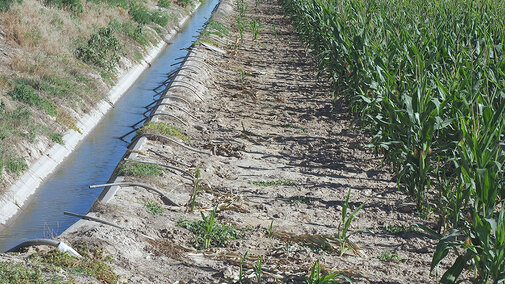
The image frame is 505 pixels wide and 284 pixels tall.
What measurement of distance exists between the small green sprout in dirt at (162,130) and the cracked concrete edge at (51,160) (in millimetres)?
1411

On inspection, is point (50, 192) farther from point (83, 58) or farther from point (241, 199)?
point (83, 58)

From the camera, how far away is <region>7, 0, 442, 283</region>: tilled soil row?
24.1 ft

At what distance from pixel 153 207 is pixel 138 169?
122 centimetres

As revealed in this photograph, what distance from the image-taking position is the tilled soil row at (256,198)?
735 cm

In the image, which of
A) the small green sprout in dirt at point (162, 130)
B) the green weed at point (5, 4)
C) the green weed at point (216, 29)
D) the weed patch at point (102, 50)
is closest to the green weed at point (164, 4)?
the green weed at point (216, 29)

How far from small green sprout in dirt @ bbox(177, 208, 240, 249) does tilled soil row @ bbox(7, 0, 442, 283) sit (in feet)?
0.08

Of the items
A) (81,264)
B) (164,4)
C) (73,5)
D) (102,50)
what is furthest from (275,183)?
(164,4)

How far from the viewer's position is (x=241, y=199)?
9.54 metres

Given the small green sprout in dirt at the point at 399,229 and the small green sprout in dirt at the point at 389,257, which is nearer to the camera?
the small green sprout in dirt at the point at 389,257

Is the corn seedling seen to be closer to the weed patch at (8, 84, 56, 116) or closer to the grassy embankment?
the grassy embankment

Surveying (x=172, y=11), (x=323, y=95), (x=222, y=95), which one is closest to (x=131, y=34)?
(x=222, y=95)

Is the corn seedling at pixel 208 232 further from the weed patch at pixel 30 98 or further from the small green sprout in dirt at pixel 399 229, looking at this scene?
the weed patch at pixel 30 98

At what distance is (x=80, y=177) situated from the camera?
1166cm

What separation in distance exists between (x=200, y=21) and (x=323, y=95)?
54.0 ft
